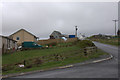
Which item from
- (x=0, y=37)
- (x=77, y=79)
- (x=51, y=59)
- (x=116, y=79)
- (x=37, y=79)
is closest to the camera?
(x=116, y=79)

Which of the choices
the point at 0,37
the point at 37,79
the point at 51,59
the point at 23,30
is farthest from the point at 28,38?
the point at 37,79

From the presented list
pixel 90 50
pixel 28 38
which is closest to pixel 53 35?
pixel 28 38

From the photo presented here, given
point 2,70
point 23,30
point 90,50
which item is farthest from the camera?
point 23,30

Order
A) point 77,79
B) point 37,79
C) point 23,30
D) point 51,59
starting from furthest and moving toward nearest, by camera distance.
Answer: point 23,30 → point 51,59 → point 37,79 → point 77,79

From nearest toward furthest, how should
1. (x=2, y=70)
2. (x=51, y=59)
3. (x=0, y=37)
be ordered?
(x=2, y=70) → (x=51, y=59) → (x=0, y=37)

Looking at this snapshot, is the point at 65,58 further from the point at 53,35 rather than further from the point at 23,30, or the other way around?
the point at 53,35

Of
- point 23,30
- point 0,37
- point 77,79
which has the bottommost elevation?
point 77,79

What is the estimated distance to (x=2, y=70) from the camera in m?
14.8

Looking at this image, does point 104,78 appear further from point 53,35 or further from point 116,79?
point 53,35

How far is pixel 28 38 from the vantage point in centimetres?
5381

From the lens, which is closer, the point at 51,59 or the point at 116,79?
the point at 116,79

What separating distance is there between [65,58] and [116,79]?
33.0ft

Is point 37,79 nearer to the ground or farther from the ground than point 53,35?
nearer to the ground

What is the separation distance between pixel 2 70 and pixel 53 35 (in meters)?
65.2
